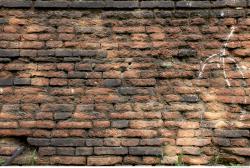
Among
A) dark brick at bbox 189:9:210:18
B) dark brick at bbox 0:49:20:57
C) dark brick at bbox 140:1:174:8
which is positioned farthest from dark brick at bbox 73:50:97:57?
dark brick at bbox 189:9:210:18

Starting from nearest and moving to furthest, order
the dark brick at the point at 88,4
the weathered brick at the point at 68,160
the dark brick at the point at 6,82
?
1. the weathered brick at the point at 68,160
2. the dark brick at the point at 6,82
3. the dark brick at the point at 88,4

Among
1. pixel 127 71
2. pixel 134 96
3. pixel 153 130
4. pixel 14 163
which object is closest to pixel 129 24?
pixel 127 71

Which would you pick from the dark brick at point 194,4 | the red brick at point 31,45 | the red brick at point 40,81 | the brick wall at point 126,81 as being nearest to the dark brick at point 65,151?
the brick wall at point 126,81

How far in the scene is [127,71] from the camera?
3.61 meters

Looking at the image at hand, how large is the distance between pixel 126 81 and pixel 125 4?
706mm

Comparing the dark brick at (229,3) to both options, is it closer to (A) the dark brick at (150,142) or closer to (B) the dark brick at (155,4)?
(B) the dark brick at (155,4)

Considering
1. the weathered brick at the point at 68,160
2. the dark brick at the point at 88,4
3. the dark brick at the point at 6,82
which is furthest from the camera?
the dark brick at the point at 88,4

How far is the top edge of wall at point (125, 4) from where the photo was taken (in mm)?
3664

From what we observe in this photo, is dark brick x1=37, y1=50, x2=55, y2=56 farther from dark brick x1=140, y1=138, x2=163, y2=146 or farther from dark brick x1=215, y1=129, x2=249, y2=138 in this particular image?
dark brick x1=215, y1=129, x2=249, y2=138

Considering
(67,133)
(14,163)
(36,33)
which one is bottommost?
(14,163)

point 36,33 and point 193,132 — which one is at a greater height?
point 36,33

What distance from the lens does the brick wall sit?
3.49m

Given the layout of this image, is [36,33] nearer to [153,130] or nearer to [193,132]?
[153,130]

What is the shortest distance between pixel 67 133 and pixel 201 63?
133 cm
